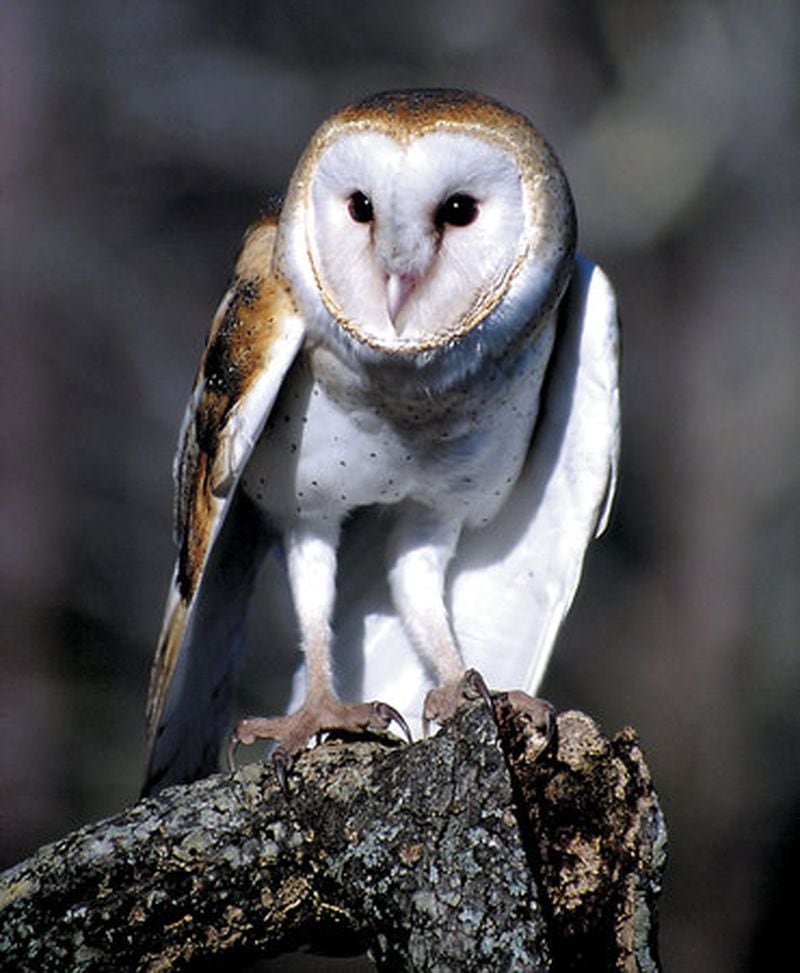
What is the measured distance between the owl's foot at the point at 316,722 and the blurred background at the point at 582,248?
122 inches

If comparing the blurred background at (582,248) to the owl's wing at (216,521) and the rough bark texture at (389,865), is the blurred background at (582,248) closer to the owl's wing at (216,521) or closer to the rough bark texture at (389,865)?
the owl's wing at (216,521)

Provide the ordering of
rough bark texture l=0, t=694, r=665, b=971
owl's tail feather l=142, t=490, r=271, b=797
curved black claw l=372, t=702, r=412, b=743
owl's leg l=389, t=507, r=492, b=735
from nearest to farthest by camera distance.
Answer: rough bark texture l=0, t=694, r=665, b=971 < curved black claw l=372, t=702, r=412, b=743 < owl's tail feather l=142, t=490, r=271, b=797 < owl's leg l=389, t=507, r=492, b=735

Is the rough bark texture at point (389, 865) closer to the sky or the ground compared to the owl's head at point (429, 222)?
closer to the ground

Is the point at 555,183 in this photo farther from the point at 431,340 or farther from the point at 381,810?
the point at 381,810

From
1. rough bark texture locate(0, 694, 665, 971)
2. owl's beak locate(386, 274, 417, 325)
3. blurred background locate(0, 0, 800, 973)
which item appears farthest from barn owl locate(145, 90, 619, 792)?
blurred background locate(0, 0, 800, 973)

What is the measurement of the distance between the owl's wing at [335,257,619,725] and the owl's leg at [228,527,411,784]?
6.1 inches

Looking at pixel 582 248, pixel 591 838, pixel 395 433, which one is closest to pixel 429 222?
pixel 395 433

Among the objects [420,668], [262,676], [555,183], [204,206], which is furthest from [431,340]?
[204,206]

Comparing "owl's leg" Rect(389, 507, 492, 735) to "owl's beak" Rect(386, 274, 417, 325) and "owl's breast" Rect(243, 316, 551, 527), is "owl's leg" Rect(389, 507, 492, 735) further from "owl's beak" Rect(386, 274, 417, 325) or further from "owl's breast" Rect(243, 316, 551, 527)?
"owl's beak" Rect(386, 274, 417, 325)

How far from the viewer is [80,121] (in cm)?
600

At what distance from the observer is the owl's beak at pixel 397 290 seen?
2.30m

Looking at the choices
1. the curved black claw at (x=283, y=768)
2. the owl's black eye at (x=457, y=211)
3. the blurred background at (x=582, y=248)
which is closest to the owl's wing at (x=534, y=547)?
the owl's black eye at (x=457, y=211)

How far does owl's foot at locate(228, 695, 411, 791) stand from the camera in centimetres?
241

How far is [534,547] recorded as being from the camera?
2768 millimetres
